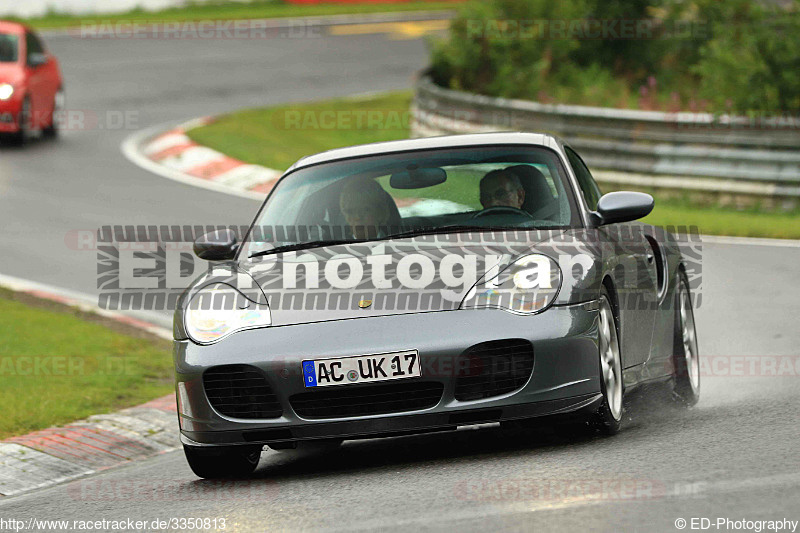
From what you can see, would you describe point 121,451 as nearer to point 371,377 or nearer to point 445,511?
point 371,377

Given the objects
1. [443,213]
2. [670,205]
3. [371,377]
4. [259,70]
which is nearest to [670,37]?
[670,205]

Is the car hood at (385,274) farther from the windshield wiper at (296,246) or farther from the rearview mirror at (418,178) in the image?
the rearview mirror at (418,178)

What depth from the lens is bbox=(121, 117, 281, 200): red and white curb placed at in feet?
59.3

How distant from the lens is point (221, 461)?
21.4 feet

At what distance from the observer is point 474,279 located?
626cm

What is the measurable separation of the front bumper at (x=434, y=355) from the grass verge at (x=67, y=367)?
7.58 feet

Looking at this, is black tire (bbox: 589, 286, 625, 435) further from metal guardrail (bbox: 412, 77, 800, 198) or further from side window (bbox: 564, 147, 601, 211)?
metal guardrail (bbox: 412, 77, 800, 198)

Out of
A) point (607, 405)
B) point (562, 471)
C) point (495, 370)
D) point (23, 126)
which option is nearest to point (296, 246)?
point (495, 370)

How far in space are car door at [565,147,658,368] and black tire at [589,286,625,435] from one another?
4.4 inches

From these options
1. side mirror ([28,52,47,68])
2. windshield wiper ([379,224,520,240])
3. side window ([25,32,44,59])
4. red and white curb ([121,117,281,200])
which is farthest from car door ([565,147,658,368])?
side window ([25,32,44,59])

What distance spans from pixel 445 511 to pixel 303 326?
1289 millimetres

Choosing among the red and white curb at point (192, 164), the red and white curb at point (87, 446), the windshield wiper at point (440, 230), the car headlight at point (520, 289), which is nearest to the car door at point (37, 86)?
the red and white curb at point (192, 164)

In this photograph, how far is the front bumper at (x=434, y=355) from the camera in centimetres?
600

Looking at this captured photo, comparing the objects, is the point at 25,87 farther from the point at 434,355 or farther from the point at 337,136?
the point at 434,355
